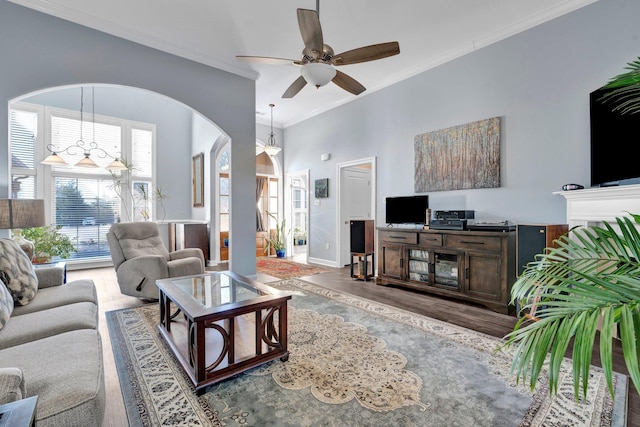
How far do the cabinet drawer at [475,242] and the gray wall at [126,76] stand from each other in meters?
2.86

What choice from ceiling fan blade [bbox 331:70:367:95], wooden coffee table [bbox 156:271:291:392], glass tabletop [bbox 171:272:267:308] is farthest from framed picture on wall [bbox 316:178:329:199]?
wooden coffee table [bbox 156:271:291:392]

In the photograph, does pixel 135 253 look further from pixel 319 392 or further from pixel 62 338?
pixel 319 392

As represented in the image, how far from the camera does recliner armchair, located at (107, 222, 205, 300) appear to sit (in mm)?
3395

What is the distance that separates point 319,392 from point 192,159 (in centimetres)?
620

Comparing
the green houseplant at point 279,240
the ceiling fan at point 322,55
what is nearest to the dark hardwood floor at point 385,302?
the green houseplant at point 279,240

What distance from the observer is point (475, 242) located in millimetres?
3305

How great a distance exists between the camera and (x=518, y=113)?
130 inches

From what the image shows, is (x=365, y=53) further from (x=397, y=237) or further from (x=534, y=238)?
(x=397, y=237)

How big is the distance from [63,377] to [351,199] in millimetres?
5077

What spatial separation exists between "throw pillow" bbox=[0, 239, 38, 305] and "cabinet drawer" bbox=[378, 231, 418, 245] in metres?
3.78

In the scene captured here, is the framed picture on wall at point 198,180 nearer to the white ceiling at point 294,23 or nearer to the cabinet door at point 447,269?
the white ceiling at point 294,23

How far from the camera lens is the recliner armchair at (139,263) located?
11.1ft

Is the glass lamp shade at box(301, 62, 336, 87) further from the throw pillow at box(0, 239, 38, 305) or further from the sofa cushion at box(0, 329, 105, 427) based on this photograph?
the throw pillow at box(0, 239, 38, 305)

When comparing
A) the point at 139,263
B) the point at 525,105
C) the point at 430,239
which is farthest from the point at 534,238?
the point at 139,263
